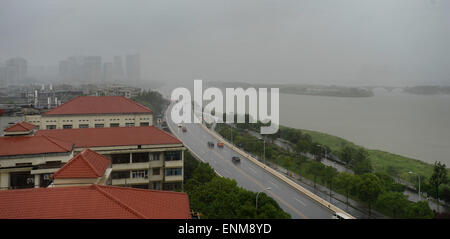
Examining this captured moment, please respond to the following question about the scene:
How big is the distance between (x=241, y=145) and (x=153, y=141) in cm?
470

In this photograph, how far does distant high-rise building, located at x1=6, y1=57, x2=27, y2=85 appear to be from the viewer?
628 inches

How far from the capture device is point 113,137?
3996 mm

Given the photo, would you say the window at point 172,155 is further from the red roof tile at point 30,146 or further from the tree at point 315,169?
the tree at point 315,169

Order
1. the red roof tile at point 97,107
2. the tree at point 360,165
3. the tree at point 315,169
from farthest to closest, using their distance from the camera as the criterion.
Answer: the red roof tile at point 97,107
the tree at point 360,165
the tree at point 315,169

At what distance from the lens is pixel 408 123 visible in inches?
555

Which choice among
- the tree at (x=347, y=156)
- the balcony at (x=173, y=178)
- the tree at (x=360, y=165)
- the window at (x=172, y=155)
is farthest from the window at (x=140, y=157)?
the tree at (x=347, y=156)

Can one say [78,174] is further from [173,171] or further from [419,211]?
[419,211]

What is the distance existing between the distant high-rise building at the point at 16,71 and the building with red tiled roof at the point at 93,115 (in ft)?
38.1

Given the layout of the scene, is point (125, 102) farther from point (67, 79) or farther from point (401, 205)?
point (67, 79)

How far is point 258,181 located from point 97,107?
3979mm

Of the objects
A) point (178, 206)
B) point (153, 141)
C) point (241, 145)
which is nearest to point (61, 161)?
point (153, 141)

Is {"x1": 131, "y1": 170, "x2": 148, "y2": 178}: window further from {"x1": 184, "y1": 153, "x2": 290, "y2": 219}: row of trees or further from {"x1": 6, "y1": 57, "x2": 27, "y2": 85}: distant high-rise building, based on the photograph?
{"x1": 6, "y1": 57, "x2": 27, "y2": 85}: distant high-rise building

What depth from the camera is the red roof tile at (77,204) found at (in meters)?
1.35

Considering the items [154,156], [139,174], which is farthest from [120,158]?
[154,156]
